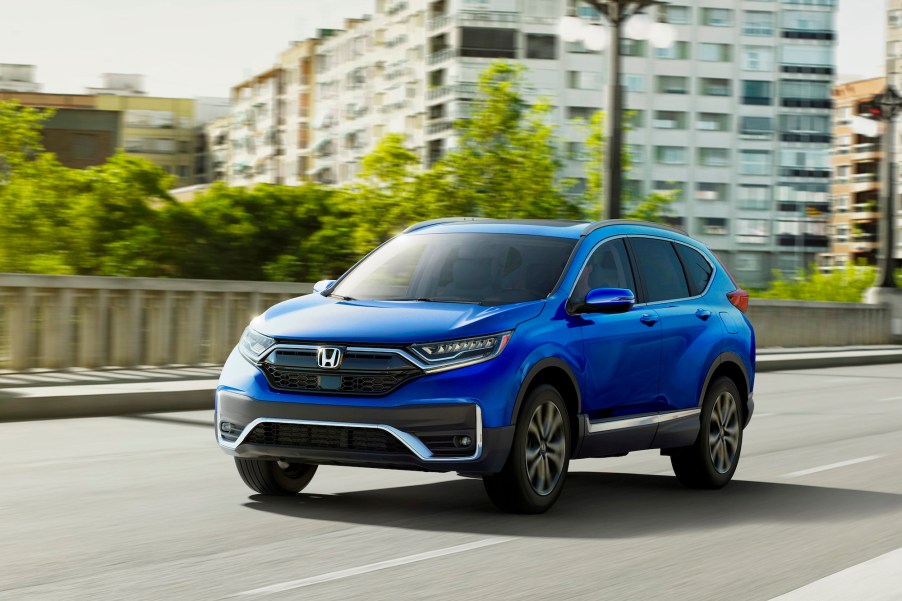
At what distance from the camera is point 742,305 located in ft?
34.9

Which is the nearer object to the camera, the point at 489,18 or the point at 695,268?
the point at 695,268

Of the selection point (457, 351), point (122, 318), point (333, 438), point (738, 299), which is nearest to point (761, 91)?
point (122, 318)

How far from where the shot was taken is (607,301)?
8.41 m

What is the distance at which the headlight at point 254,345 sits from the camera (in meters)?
7.84

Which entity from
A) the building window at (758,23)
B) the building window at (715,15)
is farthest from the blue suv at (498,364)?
the building window at (758,23)

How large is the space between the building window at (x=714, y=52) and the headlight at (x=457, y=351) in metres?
110

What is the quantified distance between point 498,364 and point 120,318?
10.1 metres

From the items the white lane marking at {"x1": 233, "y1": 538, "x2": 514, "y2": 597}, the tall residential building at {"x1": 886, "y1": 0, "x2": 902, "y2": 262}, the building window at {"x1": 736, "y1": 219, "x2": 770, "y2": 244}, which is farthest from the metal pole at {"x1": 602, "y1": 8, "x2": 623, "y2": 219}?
the tall residential building at {"x1": 886, "y1": 0, "x2": 902, "y2": 262}

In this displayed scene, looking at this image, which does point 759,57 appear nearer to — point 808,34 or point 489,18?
point 808,34

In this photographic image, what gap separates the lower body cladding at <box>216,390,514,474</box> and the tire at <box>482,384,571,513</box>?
18cm

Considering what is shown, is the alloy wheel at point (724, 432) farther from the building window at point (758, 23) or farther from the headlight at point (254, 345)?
the building window at point (758, 23)

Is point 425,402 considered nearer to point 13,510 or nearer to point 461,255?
point 461,255

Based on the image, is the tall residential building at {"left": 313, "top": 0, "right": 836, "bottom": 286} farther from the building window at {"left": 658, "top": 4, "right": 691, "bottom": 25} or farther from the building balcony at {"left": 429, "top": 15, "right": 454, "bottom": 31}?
the building balcony at {"left": 429, "top": 15, "right": 454, "bottom": 31}

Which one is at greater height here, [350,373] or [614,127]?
[614,127]
